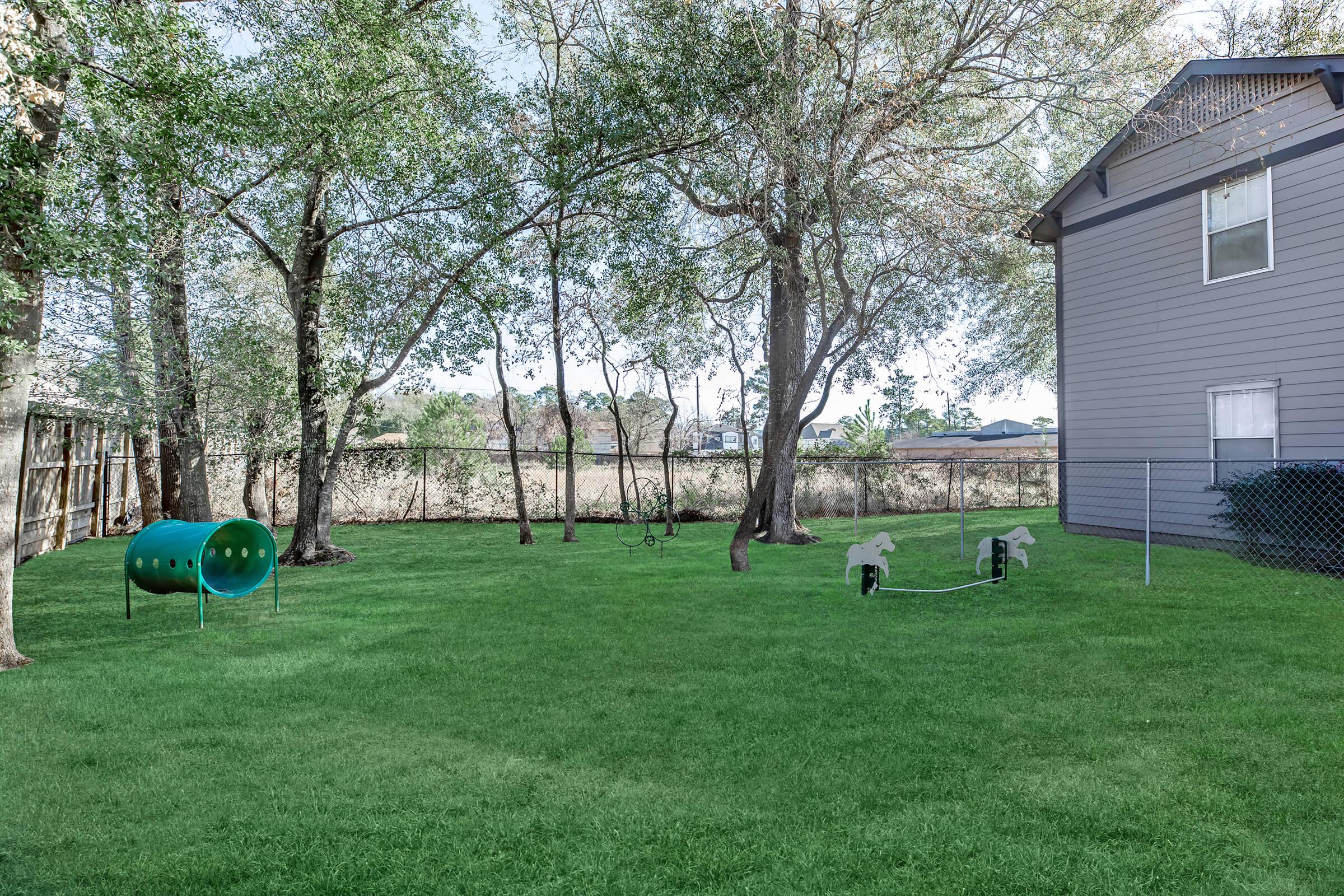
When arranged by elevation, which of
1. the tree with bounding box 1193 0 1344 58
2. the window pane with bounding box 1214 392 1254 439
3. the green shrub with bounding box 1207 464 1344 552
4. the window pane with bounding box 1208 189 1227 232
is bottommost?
the green shrub with bounding box 1207 464 1344 552

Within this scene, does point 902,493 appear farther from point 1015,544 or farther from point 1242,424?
point 1015,544

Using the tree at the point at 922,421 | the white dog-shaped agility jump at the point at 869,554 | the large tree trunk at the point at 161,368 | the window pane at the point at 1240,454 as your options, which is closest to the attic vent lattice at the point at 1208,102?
the window pane at the point at 1240,454

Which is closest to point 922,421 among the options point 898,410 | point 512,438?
point 898,410

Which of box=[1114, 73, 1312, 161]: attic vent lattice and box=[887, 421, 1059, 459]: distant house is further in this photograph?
box=[887, 421, 1059, 459]: distant house

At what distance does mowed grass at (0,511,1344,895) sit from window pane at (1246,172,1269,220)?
487cm

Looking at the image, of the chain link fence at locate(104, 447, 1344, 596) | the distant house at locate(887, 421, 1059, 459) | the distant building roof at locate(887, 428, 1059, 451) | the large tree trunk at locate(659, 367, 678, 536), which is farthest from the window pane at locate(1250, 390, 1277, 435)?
the distant building roof at locate(887, 428, 1059, 451)

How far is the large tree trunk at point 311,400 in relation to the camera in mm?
9984

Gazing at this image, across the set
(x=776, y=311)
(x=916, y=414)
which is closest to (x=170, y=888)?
(x=776, y=311)

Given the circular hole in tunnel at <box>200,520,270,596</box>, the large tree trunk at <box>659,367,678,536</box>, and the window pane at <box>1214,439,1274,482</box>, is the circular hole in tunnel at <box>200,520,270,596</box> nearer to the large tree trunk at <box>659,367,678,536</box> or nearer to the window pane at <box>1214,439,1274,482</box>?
the large tree trunk at <box>659,367,678,536</box>

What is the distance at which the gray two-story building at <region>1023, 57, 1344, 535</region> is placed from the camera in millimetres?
8641

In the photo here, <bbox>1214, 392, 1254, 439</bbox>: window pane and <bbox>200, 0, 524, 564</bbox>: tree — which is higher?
<bbox>200, 0, 524, 564</bbox>: tree

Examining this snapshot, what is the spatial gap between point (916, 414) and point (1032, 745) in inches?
1619

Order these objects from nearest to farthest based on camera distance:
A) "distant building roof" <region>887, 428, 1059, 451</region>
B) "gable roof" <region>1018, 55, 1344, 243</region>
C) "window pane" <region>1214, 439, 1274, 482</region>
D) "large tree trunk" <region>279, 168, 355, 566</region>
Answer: "gable roof" <region>1018, 55, 1344, 243</region> < "window pane" <region>1214, 439, 1274, 482</region> < "large tree trunk" <region>279, 168, 355, 566</region> < "distant building roof" <region>887, 428, 1059, 451</region>

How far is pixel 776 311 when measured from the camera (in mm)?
12070
